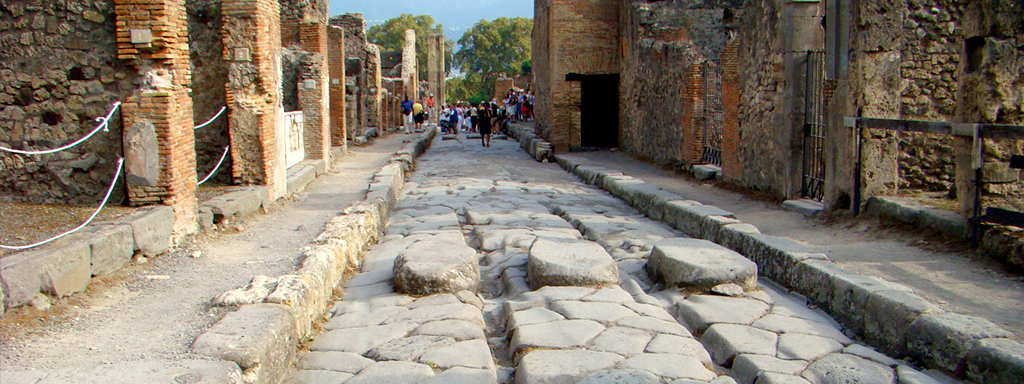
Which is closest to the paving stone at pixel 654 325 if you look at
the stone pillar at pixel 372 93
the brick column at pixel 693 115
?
the brick column at pixel 693 115

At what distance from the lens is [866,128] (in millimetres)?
8141

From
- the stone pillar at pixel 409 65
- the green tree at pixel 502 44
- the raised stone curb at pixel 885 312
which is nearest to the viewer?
the raised stone curb at pixel 885 312

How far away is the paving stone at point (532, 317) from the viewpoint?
4.90 meters

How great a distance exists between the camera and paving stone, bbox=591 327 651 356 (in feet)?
14.6

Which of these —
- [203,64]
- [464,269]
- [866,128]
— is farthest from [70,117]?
[866,128]

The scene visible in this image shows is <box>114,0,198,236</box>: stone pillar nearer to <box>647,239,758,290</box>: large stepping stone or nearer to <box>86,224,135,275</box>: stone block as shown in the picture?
<box>86,224,135,275</box>: stone block

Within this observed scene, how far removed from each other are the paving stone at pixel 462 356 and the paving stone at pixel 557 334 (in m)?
0.22

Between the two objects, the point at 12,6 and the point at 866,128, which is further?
the point at 866,128

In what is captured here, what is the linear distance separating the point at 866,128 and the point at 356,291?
5.40m

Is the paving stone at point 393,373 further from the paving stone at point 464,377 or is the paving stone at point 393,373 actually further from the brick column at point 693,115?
the brick column at point 693,115

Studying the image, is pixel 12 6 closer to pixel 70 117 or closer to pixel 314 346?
pixel 70 117

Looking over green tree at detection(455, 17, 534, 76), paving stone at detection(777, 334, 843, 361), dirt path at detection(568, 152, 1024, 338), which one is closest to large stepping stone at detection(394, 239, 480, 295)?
paving stone at detection(777, 334, 843, 361)

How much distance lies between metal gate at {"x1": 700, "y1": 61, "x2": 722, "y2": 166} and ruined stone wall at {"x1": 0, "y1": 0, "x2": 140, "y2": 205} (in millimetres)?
9426

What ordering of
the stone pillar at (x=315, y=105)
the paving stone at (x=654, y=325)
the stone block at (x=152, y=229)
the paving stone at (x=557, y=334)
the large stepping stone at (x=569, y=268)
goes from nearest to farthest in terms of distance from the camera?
1. the paving stone at (x=557, y=334)
2. the paving stone at (x=654, y=325)
3. the large stepping stone at (x=569, y=268)
4. the stone block at (x=152, y=229)
5. the stone pillar at (x=315, y=105)
